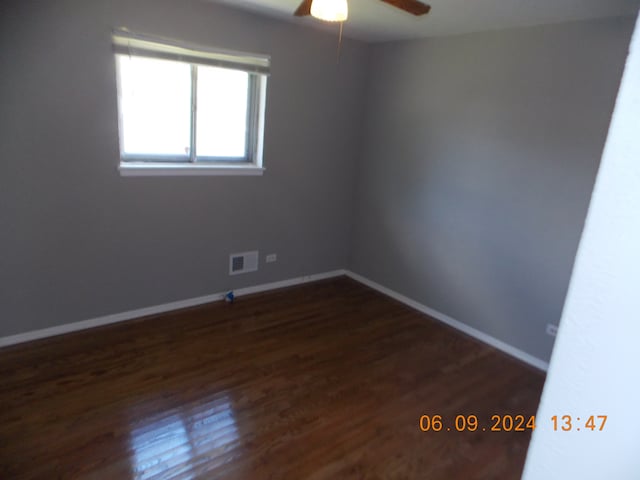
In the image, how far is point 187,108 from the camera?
3.19 meters

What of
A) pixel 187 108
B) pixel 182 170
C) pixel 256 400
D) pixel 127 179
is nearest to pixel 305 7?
pixel 187 108

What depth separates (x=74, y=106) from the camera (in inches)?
103

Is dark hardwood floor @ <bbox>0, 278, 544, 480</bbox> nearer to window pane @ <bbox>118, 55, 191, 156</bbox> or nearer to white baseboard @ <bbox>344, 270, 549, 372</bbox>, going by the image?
white baseboard @ <bbox>344, 270, 549, 372</bbox>

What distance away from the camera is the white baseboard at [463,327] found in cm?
306

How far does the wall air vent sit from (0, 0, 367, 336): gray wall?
0.08 metres

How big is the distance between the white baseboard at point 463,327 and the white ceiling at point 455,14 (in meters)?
2.18

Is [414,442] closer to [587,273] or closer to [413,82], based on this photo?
[587,273]

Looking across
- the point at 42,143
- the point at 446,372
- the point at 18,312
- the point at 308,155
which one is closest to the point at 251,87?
the point at 308,155

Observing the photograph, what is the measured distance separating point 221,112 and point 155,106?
536 millimetres

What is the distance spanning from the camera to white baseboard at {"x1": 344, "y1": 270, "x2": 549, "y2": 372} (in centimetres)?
306

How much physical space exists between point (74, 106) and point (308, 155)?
6.20 feet

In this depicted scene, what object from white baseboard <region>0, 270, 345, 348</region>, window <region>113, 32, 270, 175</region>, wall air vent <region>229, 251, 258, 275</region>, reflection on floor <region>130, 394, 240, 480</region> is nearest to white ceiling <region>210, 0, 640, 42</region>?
window <region>113, 32, 270, 175</region>

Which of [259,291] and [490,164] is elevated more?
[490,164]

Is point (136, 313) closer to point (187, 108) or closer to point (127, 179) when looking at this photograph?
point (127, 179)
